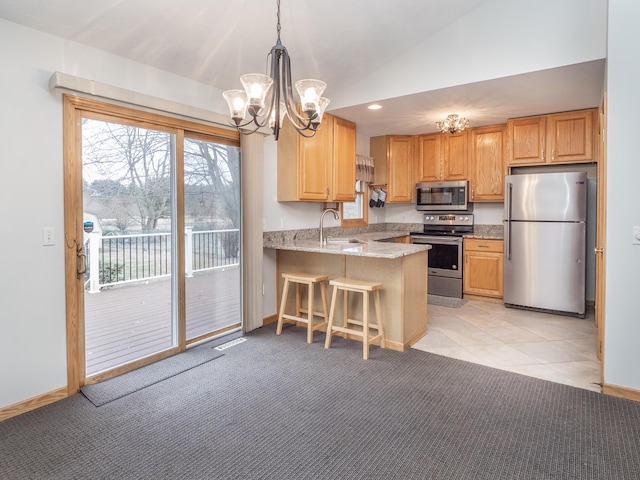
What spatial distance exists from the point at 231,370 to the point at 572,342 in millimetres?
3176

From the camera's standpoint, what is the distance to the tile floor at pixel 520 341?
10.0 ft

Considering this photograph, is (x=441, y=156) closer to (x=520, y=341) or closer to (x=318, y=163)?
(x=318, y=163)

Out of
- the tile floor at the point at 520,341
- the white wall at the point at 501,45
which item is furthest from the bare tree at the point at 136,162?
the tile floor at the point at 520,341

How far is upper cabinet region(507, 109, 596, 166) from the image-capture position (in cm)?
443

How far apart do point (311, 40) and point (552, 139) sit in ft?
10.5

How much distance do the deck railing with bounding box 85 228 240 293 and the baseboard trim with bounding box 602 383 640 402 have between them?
3279 mm

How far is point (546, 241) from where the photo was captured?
14.9ft

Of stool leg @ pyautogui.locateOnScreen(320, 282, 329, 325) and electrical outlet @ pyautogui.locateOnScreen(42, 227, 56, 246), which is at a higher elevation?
electrical outlet @ pyautogui.locateOnScreen(42, 227, 56, 246)

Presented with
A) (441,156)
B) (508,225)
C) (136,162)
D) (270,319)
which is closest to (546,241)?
(508,225)

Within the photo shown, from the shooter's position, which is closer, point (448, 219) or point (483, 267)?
point (483, 267)

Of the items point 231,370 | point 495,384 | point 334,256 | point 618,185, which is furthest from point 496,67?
point 231,370

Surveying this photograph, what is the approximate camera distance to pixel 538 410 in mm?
2430

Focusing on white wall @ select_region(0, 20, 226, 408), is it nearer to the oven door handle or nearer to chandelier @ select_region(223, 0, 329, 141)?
chandelier @ select_region(223, 0, 329, 141)

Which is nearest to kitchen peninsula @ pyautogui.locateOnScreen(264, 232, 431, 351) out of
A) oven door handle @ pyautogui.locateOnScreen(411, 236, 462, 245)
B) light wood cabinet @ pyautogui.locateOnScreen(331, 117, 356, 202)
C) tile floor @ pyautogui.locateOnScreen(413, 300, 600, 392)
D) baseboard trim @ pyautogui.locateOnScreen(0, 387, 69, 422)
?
tile floor @ pyautogui.locateOnScreen(413, 300, 600, 392)
